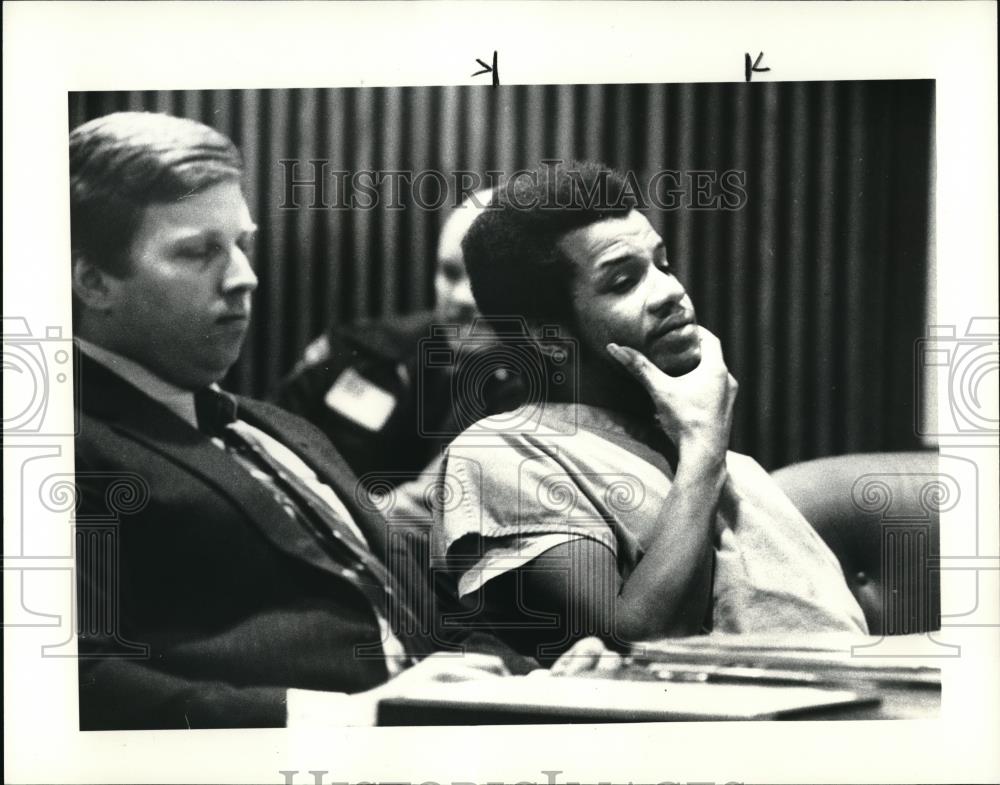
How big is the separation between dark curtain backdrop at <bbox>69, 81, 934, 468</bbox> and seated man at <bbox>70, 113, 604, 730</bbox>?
10cm

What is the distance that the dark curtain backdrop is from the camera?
2.70 metres

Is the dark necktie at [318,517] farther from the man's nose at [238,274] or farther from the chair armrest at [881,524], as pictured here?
the chair armrest at [881,524]

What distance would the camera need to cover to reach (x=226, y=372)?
8.86ft

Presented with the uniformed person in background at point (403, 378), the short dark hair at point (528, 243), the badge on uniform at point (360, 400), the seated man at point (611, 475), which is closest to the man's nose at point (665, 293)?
the seated man at point (611, 475)

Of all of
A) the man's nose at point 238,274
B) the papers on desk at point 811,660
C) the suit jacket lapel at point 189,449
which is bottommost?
the papers on desk at point 811,660

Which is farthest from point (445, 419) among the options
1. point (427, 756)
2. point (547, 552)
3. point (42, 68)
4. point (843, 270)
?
point (42, 68)

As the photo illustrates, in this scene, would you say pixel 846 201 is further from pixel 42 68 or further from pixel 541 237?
pixel 42 68

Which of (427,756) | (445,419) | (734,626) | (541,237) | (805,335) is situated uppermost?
(541,237)

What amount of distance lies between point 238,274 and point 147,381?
34 centimetres

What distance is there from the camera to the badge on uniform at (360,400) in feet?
8.84

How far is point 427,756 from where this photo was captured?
2688mm

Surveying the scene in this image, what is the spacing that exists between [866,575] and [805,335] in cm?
60

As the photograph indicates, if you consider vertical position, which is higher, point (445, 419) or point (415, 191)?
point (415, 191)

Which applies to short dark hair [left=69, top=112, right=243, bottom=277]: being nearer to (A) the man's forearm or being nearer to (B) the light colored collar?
(B) the light colored collar
